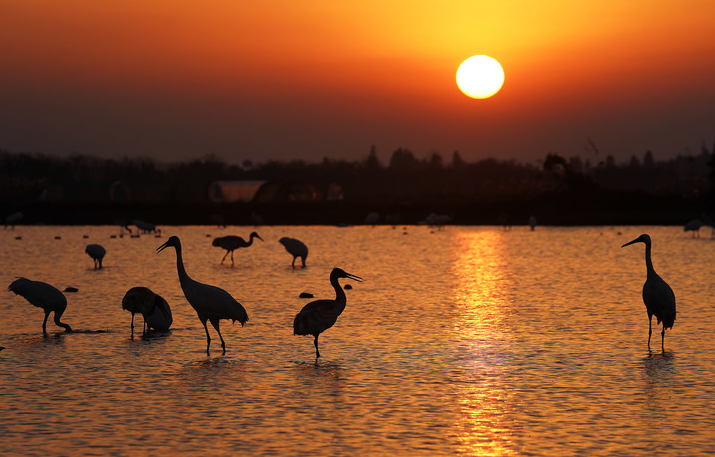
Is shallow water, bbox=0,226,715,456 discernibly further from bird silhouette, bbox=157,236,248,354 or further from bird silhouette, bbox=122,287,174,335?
bird silhouette, bbox=157,236,248,354

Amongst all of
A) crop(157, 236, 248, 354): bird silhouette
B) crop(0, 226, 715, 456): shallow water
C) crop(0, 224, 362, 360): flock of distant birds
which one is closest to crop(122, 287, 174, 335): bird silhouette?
crop(0, 224, 362, 360): flock of distant birds

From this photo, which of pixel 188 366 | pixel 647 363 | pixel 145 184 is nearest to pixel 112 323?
pixel 188 366

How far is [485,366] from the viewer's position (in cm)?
1453

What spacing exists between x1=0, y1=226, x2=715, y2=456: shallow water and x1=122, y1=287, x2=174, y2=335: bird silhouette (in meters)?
0.37

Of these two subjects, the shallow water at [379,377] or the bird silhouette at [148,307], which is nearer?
the shallow water at [379,377]

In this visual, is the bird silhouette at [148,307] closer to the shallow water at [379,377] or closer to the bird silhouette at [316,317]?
the shallow water at [379,377]

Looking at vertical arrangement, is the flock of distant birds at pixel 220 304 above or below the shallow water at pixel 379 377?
above

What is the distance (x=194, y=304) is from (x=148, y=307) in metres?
2.04

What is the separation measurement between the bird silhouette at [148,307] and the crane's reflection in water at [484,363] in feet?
18.0

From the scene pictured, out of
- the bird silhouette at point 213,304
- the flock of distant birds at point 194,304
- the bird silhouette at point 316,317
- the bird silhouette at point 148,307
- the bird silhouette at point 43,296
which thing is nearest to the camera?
the bird silhouette at point 316,317

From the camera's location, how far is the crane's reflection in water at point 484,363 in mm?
10281

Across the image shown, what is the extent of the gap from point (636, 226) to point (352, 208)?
29.3 meters

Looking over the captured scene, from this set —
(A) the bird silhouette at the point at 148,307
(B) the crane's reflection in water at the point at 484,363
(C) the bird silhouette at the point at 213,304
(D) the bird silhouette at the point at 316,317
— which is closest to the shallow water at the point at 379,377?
(B) the crane's reflection in water at the point at 484,363

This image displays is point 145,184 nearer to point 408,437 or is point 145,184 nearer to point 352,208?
point 352,208
